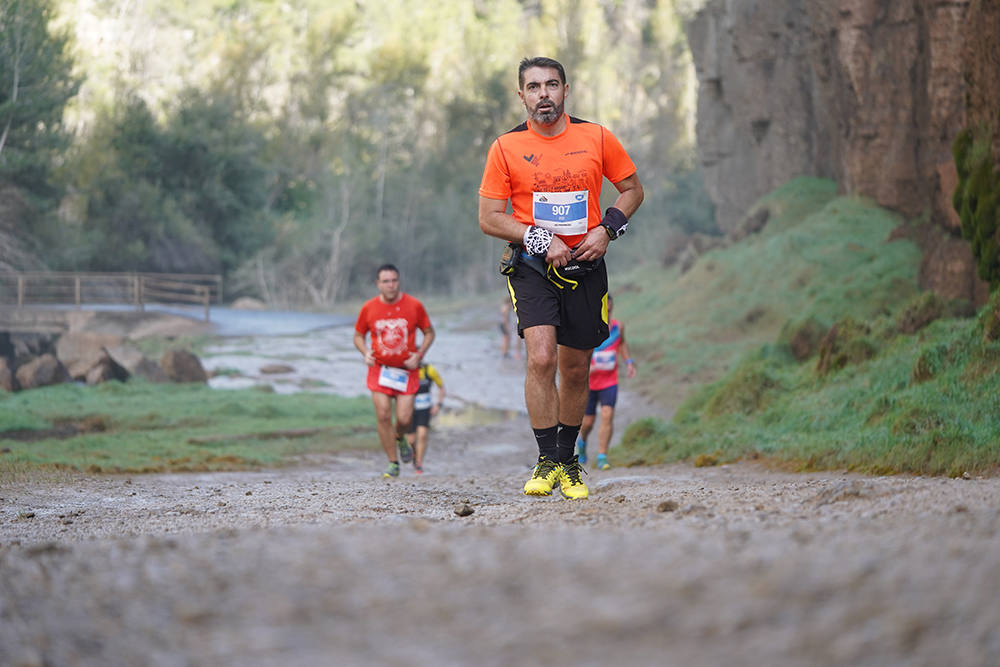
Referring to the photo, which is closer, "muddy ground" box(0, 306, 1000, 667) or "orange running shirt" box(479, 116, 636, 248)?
"muddy ground" box(0, 306, 1000, 667)

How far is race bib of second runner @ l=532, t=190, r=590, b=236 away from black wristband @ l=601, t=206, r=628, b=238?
0.14 metres

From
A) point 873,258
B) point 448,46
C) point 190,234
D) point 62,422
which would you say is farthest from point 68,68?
point 448,46

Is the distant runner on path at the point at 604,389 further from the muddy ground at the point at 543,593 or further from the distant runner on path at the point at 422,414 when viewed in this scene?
the muddy ground at the point at 543,593

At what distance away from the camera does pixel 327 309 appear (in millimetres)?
46125

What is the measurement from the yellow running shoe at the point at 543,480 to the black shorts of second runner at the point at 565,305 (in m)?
0.69

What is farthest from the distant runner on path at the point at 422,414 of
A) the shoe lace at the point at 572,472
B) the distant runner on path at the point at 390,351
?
the shoe lace at the point at 572,472

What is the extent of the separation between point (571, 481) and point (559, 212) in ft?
4.97

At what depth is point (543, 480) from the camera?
245 inches

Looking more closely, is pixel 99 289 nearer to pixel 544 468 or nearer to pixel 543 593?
pixel 544 468

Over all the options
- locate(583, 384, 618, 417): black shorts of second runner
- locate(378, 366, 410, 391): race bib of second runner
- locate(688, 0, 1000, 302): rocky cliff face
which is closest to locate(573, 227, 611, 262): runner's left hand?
locate(378, 366, 410, 391): race bib of second runner

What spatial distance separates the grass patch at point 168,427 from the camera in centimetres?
1261

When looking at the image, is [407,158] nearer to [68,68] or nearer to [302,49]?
[302,49]

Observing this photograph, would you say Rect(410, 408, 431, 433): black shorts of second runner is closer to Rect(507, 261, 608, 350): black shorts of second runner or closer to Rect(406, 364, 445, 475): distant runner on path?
Rect(406, 364, 445, 475): distant runner on path

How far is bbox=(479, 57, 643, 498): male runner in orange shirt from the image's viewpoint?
236 inches
